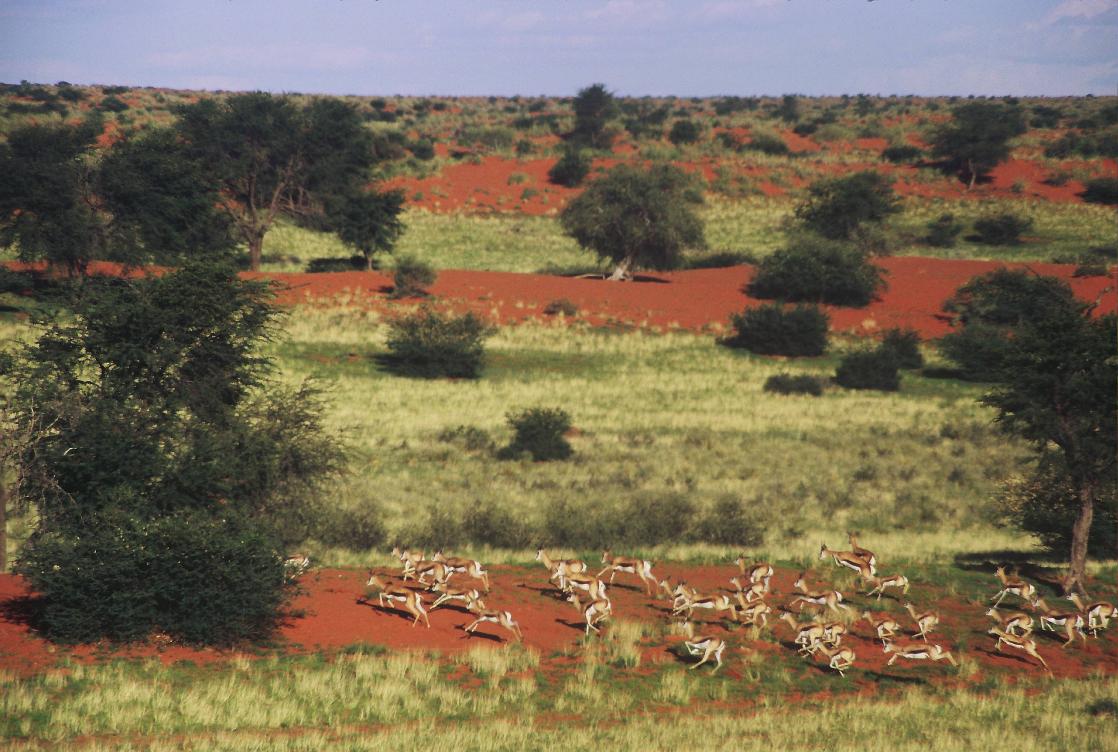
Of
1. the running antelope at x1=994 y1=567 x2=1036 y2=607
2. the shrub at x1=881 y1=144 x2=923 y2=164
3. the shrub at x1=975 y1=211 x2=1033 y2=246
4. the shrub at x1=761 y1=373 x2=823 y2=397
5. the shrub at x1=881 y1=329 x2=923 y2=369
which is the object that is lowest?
the shrub at x1=761 y1=373 x2=823 y2=397

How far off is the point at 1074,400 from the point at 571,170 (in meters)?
79.1

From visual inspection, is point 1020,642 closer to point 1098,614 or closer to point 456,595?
point 1098,614

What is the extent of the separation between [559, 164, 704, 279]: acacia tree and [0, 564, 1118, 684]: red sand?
150ft

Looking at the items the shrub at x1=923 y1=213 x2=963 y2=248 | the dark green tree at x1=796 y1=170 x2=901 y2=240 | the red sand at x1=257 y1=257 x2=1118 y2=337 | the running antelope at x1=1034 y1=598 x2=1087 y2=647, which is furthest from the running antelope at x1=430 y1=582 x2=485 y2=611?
the shrub at x1=923 y1=213 x2=963 y2=248

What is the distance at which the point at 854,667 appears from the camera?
1605 cm

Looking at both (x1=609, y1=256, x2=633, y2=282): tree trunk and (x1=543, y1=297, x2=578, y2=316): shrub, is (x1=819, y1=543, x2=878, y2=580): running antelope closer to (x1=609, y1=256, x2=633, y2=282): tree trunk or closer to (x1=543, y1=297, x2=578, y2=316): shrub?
(x1=543, y1=297, x2=578, y2=316): shrub

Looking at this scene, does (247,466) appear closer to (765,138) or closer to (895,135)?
(765,138)

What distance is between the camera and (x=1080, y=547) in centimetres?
2059

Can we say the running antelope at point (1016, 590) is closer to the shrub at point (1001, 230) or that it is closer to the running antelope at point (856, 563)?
the running antelope at point (856, 563)

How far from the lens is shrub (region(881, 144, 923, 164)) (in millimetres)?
107188

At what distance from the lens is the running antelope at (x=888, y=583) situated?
62.6ft

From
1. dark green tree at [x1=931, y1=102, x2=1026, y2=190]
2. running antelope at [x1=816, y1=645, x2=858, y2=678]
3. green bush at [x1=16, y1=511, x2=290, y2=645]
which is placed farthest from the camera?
dark green tree at [x1=931, y1=102, x2=1026, y2=190]

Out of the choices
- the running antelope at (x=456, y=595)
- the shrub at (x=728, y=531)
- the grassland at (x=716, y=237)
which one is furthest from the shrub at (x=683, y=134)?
the running antelope at (x=456, y=595)

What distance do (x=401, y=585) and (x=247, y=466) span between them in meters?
4.01
